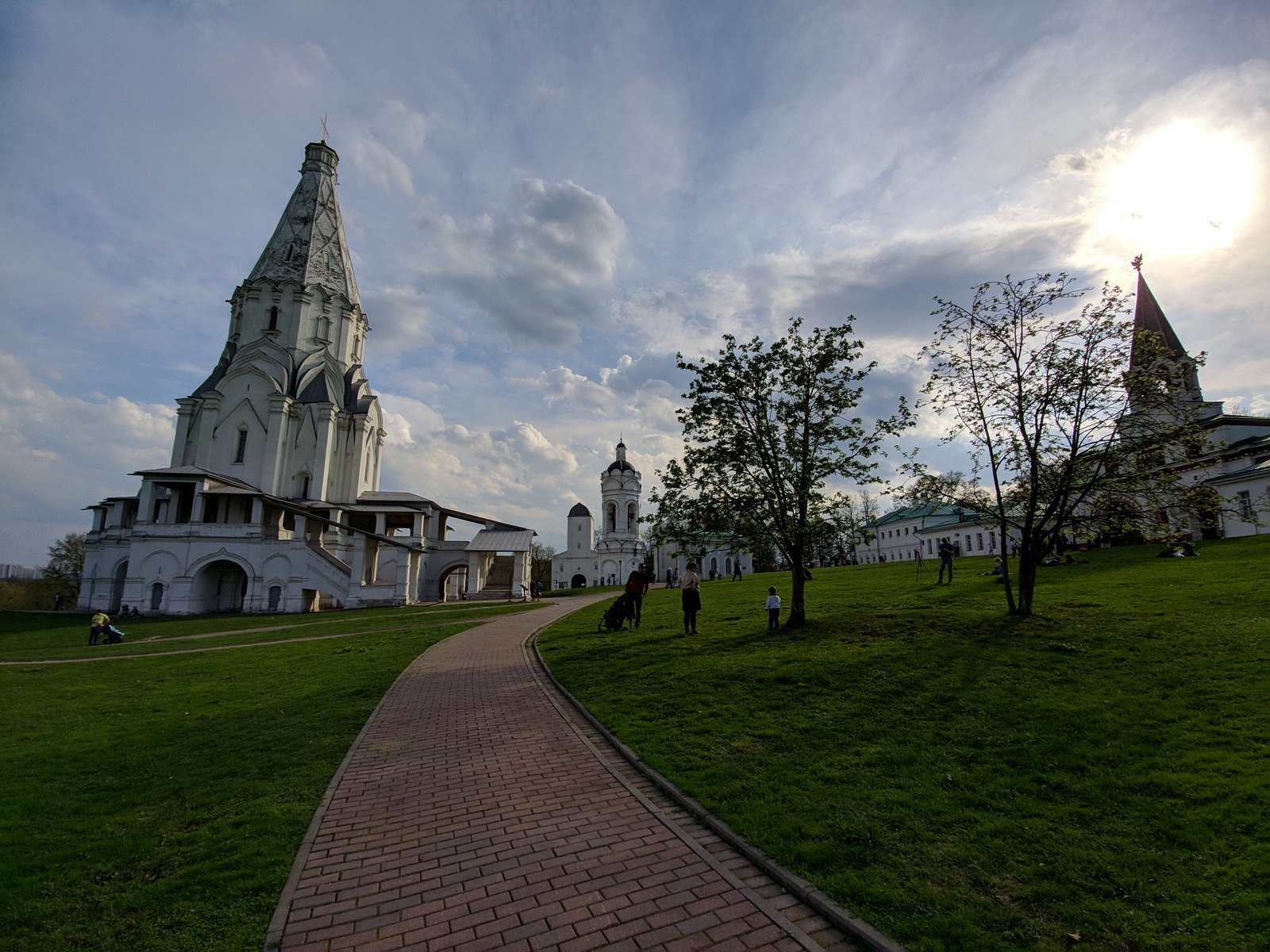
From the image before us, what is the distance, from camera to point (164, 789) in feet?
23.9

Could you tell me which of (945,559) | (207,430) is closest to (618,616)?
(945,559)

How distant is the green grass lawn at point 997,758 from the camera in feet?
14.0

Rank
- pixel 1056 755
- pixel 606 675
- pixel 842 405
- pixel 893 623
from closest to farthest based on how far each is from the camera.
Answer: pixel 1056 755
pixel 606 675
pixel 893 623
pixel 842 405

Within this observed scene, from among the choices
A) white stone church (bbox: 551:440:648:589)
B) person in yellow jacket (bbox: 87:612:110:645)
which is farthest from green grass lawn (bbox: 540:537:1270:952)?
white stone church (bbox: 551:440:648:589)

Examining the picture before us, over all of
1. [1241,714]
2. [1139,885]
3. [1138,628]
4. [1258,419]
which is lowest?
[1139,885]

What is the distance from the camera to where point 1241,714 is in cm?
746

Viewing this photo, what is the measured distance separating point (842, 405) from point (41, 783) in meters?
16.0

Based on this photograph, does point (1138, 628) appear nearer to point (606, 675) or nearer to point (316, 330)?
point (606, 675)

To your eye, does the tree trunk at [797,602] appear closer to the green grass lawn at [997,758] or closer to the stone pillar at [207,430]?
the green grass lawn at [997,758]

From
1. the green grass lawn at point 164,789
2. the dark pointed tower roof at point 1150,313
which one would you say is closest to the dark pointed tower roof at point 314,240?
the green grass lawn at point 164,789

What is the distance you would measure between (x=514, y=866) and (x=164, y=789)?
5197 millimetres

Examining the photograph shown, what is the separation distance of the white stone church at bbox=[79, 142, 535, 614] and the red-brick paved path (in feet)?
104

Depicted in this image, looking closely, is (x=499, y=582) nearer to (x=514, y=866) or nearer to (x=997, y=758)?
(x=997, y=758)

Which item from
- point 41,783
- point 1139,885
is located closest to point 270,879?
point 41,783
